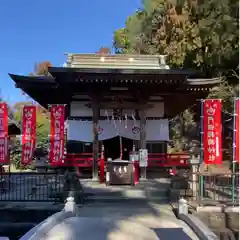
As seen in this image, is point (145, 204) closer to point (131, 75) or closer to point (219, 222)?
point (219, 222)

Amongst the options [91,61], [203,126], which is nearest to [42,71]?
[91,61]

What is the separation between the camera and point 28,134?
1420 centimetres

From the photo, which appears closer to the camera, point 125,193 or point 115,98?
point 125,193

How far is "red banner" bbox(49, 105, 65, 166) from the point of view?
13.6 m

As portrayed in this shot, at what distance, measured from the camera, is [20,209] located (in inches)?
410

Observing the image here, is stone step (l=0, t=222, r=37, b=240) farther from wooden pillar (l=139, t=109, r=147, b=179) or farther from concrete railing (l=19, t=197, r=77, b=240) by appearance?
wooden pillar (l=139, t=109, r=147, b=179)

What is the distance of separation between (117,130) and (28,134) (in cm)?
356

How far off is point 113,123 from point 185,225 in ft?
23.7

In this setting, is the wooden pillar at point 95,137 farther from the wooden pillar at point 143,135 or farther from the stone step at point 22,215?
the stone step at point 22,215

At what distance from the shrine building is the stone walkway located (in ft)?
14.1

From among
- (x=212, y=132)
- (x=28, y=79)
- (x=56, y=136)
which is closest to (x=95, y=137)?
(x=56, y=136)

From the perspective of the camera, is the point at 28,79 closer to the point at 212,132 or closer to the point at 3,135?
the point at 3,135

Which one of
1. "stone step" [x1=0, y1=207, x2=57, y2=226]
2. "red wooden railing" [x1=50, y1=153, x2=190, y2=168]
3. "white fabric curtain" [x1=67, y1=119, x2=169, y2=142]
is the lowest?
"stone step" [x1=0, y1=207, x2=57, y2=226]

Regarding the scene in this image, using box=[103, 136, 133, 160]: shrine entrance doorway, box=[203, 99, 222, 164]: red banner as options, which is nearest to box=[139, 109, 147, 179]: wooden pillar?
box=[103, 136, 133, 160]: shrine entrance doorway
